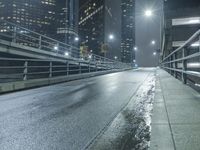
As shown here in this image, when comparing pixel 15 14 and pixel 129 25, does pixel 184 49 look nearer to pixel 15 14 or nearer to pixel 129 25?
pixel 15 14

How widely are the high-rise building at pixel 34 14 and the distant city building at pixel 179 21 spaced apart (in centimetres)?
6646

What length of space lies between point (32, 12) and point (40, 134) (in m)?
116

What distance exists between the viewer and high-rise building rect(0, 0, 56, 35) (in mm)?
107219

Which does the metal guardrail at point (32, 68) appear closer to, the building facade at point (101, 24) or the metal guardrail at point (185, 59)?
the metal guardrail at point (185, 59)

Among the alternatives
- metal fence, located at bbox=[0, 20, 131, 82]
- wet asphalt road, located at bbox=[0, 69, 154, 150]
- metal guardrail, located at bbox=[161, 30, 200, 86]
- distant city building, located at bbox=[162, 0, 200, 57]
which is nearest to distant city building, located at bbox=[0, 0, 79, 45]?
distant city building, located at bbox=[162, 0, 200, 57]

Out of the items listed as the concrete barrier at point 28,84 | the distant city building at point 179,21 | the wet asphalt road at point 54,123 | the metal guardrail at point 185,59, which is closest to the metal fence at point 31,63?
the concrete barrier at point 28,84

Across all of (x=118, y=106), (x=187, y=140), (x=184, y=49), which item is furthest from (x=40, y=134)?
(x=184, y=49)

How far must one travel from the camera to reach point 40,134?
4.54 meters

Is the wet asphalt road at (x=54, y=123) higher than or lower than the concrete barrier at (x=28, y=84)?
lower

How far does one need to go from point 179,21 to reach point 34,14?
3272 inches

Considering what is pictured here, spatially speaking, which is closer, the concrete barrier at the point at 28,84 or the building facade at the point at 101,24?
the concrete barrier at the point at 28,84

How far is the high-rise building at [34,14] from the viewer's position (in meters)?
107

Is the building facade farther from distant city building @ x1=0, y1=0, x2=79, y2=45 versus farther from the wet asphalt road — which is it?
the wet asphalt road

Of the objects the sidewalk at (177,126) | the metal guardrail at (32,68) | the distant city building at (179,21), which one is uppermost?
the distant city building at (179,21)
